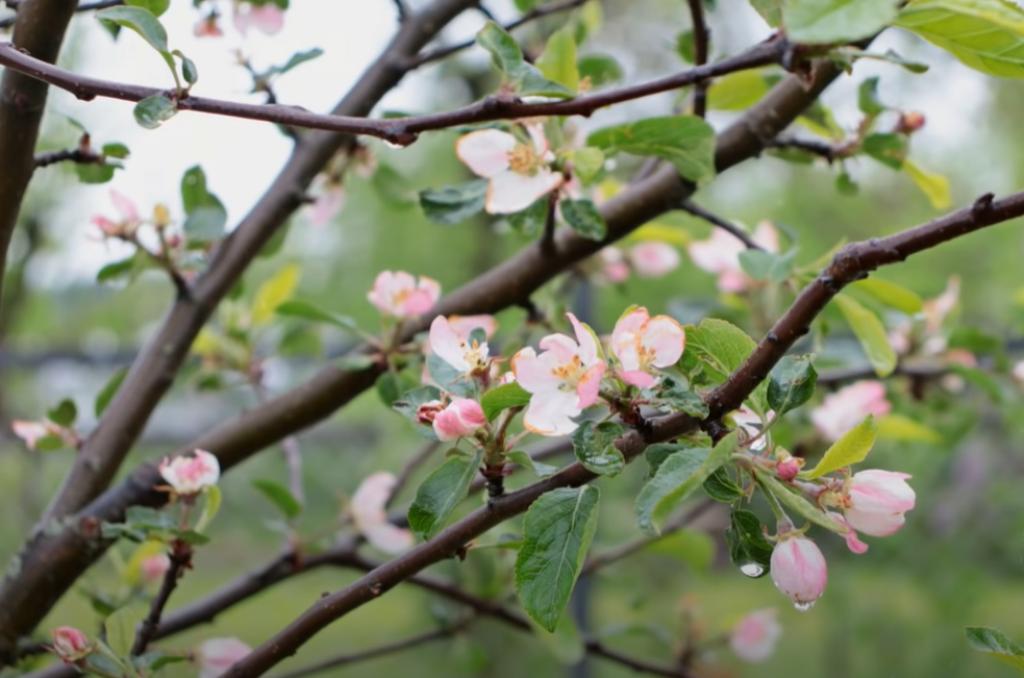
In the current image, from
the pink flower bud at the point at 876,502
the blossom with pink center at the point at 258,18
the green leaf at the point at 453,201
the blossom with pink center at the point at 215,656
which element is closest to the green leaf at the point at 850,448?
the pink flower bud at the point at 876,502

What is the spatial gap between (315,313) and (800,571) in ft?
1.23

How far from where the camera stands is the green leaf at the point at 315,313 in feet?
2.06

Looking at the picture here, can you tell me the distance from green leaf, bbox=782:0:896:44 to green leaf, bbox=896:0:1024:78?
44mm

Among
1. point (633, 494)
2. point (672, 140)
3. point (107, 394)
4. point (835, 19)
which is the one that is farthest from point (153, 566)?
point (633, 494)

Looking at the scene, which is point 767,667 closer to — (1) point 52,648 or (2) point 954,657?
(2) point 954,657

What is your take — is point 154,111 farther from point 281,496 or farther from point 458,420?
point 281,496

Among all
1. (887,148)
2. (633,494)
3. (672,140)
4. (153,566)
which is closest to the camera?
(672,140)

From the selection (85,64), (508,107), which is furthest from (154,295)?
(508,107)

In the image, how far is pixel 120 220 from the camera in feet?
2.03

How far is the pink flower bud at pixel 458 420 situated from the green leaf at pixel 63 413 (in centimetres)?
35

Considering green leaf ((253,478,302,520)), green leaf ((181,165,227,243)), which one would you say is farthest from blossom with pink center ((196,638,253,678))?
green leaf ((181,165,227,243))

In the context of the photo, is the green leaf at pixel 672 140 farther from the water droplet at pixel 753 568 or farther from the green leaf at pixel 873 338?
the water droplet at pixel 753 568

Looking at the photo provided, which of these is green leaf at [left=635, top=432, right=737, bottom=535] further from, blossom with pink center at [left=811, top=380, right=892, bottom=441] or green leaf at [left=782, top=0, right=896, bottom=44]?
blossom with pink center at [left=811, top=380, right=892, bottom=441]

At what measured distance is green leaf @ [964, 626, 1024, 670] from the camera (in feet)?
1.18
